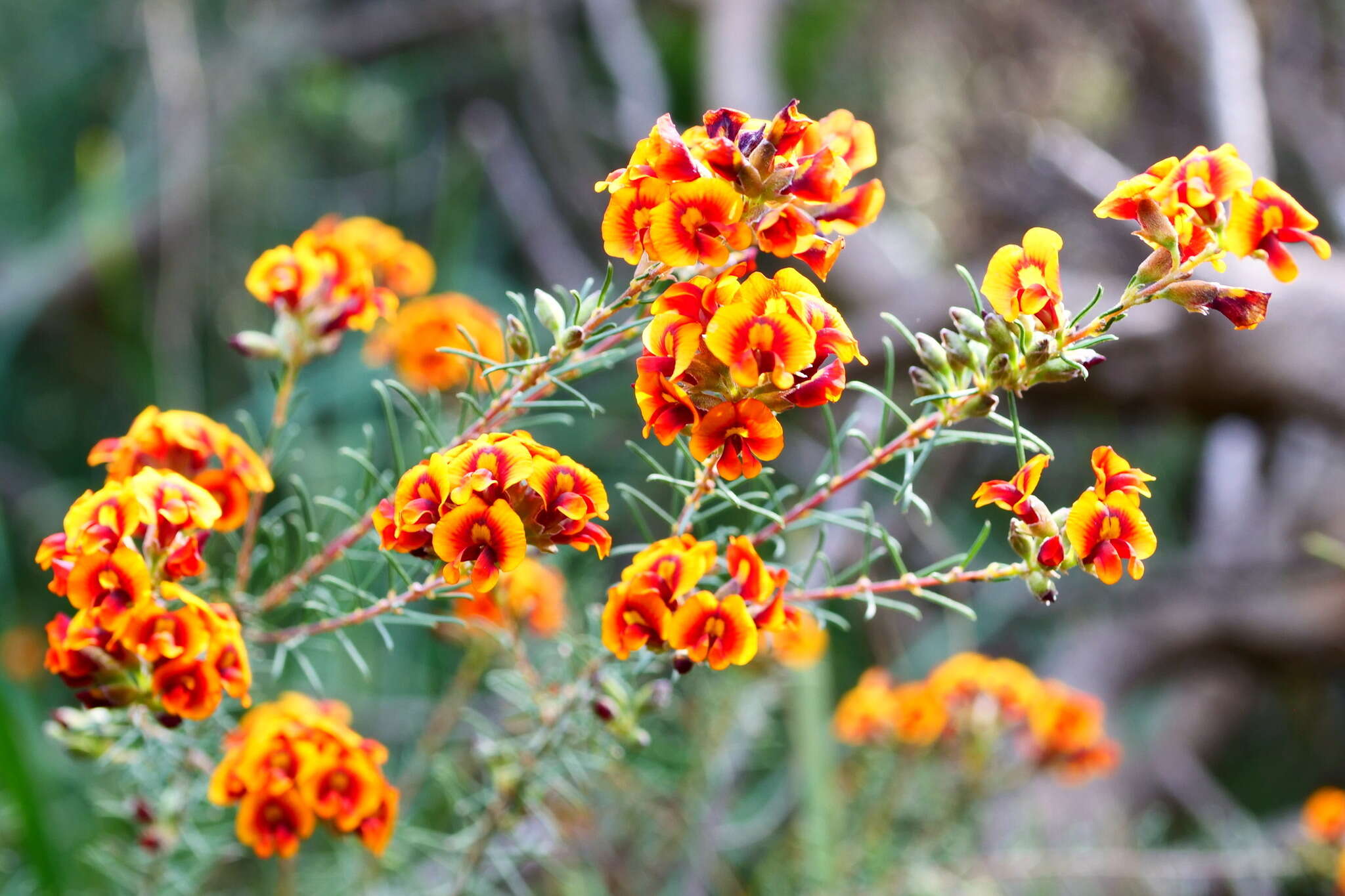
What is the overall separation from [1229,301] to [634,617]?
1.01 feet

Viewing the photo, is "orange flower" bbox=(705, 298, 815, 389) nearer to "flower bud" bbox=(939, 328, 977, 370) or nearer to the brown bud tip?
"flower bud" bbox=(939, 328, 977, 370)

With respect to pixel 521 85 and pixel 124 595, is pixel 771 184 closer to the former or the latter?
pixel 124 595

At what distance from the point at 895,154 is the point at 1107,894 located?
1994mm

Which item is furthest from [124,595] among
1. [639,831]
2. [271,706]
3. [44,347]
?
[44,347]

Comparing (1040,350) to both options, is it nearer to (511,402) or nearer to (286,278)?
(511,402)

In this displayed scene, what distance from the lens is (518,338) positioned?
54 cm

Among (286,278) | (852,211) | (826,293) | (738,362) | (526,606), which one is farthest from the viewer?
(826,293)

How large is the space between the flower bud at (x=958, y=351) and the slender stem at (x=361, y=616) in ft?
0.83

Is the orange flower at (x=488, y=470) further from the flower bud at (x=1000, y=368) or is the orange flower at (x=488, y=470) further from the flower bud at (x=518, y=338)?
the flower bud at (x=1000, y=368)

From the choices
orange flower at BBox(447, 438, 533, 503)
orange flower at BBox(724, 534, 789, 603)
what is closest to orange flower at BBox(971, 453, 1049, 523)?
orange flower at BBox(724, 534, 789, 603)

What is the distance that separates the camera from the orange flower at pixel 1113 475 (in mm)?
461

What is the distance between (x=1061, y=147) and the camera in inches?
62.0

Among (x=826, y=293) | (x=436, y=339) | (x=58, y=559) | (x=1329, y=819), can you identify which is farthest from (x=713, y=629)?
(x=826, y=293)

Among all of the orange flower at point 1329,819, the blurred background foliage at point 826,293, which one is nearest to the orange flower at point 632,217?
the blurred background foliage at point 826,293
